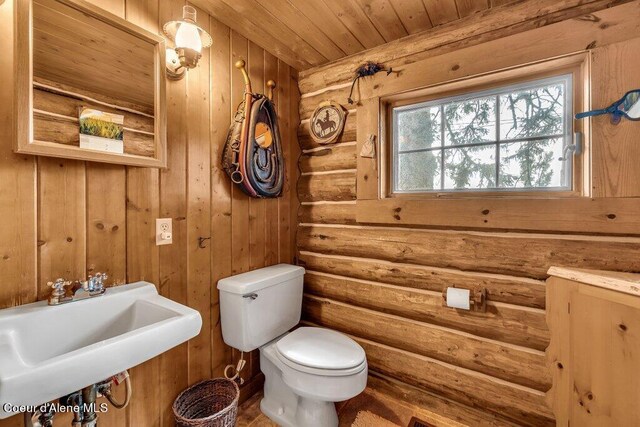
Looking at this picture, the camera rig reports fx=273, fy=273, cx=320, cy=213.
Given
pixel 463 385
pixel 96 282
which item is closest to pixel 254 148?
pixel 96 282

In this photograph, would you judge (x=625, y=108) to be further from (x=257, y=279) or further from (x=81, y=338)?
(x=81, y=338)

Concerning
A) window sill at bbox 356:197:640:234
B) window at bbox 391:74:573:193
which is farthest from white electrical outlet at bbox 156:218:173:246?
window at bbox 391:74:573:193

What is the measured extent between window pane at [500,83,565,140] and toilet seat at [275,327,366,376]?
1415mm

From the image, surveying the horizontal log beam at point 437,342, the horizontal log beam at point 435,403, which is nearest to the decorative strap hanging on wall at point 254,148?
the horizontal log beam at point 437,342

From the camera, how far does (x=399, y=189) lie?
180 cm

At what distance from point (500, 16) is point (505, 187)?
34.7 inches

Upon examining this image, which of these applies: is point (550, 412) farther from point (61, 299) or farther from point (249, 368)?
point (61, 299)

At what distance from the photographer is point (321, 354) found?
1383 millimetres

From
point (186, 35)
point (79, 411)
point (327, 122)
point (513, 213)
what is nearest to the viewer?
point (79, 411)

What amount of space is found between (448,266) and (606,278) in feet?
2.10

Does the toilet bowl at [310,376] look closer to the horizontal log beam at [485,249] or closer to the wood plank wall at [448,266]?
the wood plank wall at [448,266]

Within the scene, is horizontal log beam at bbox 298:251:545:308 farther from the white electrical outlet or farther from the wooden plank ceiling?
the wooden plank ceiling

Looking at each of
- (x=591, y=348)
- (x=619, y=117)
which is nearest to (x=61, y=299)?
(x=591, y=348)

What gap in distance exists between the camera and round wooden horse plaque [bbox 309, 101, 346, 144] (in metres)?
1.90
